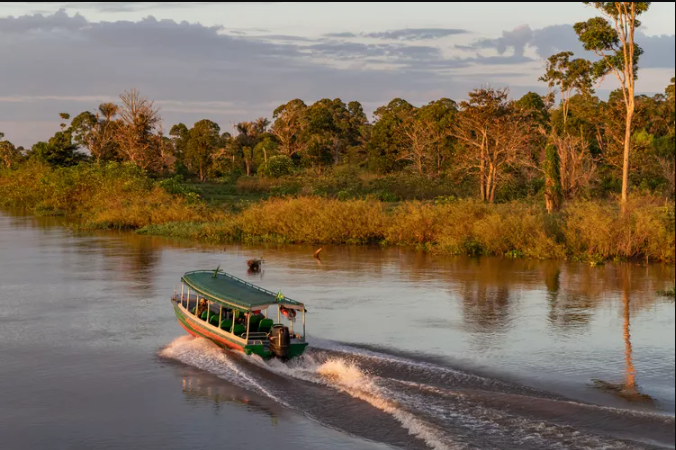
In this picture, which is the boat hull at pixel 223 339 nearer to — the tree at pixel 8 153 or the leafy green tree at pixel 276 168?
the leafy green tree at pixel 276 168

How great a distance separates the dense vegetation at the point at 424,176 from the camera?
125ft

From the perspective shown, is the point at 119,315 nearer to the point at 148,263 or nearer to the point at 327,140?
the point at 148,263

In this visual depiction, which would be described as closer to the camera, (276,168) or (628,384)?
(628,384)

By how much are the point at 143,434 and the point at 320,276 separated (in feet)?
59.4

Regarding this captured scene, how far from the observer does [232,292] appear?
20.6m

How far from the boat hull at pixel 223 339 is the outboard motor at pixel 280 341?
17 cm

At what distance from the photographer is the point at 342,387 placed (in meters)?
17.0

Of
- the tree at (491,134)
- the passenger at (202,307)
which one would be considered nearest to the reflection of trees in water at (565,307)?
the passenger at (202,307)

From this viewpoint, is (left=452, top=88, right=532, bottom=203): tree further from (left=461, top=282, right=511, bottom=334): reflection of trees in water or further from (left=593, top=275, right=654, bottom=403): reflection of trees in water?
(left=593, top=275, right=654, bottom=403): reflection of trees in water

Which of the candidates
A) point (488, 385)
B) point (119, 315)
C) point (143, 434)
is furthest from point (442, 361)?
point (119, 315)

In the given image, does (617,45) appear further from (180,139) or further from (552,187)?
(180,139)

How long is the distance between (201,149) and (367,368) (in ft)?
259

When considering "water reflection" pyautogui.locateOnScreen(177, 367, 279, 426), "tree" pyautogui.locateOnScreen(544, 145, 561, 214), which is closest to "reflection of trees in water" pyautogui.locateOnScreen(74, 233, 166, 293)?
"water reflection" pyautogui.locateOnScreen(177, 367, 279, 426)

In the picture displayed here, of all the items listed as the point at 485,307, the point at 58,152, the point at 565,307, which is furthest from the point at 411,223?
the point at 58,152
